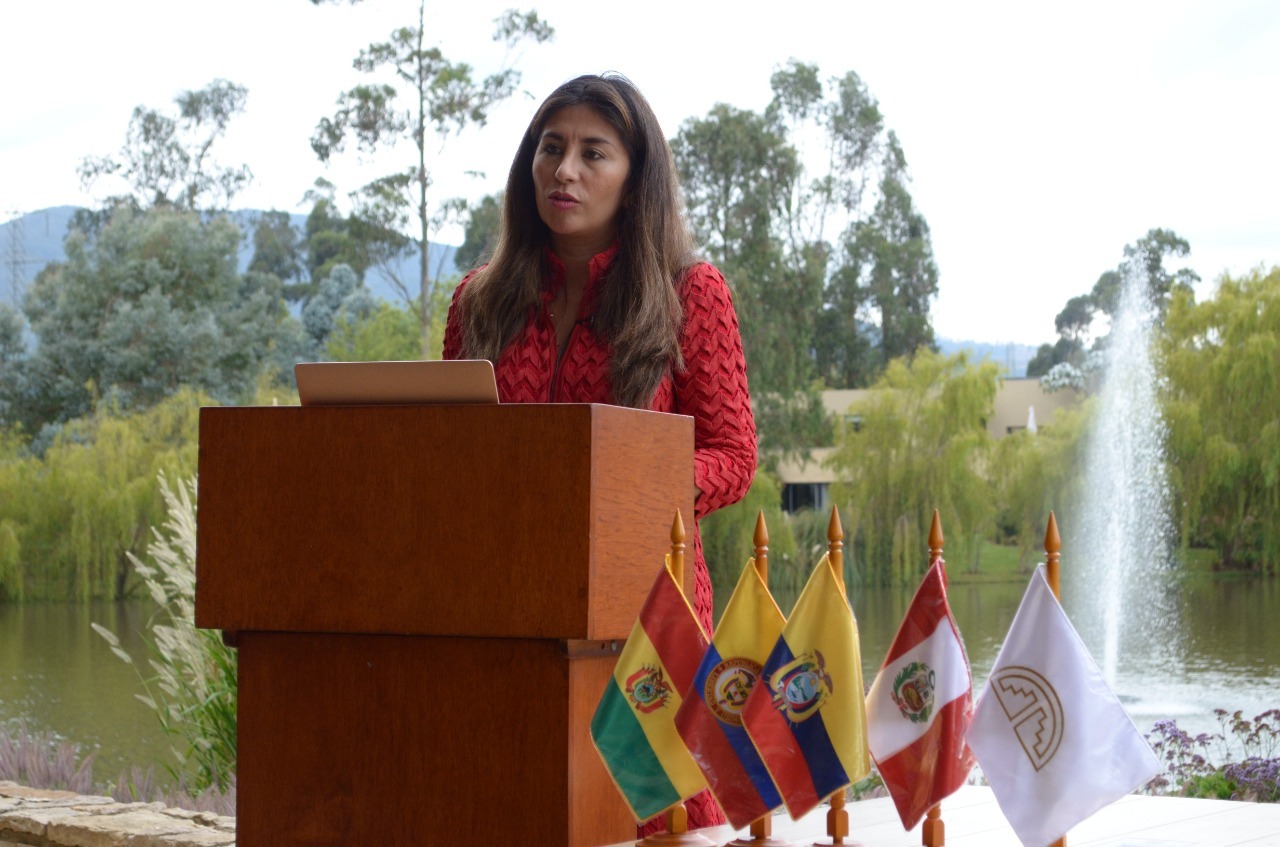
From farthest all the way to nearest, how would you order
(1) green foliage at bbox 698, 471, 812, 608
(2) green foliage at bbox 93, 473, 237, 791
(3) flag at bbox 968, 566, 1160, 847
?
(1) green foliage at bbox 698, 471, 812, 608 → (2) green foliage at bbox 93, 473, 237, 791 → (3) flag at bbox 968, 566, 1160, 847

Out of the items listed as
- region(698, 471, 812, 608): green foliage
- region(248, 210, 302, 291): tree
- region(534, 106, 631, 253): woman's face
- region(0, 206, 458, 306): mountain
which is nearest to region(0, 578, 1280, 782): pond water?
region(698, 471, 812, 608): green foliage

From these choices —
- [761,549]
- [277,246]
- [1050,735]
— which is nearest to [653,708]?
[761,549]

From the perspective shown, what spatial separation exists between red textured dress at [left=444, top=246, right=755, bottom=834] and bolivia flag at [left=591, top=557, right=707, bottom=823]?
387 millimetres

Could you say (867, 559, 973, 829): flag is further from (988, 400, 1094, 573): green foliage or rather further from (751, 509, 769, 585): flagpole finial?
(988, 400, 1094, 573): green foliage

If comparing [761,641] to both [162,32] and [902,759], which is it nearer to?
[902,759]

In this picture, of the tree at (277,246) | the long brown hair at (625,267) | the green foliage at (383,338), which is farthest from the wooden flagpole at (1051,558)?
the tree at (277,246)

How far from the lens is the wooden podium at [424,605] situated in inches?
49.1

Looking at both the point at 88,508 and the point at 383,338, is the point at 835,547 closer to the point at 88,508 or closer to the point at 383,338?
the point at 88,508

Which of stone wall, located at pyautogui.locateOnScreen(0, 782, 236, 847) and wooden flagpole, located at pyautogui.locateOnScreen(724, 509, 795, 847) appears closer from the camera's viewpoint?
wooden flagpole, located at pyautogui.locateOnScreen(724, 509, 795, 847)

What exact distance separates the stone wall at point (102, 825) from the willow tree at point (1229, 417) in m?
13.9

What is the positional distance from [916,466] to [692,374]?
17665 mm

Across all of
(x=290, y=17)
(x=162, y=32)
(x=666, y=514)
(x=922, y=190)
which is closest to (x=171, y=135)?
(x=162, y=32)

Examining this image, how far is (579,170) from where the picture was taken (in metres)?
1.78

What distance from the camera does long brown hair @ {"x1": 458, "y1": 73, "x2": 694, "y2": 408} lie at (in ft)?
5.78
